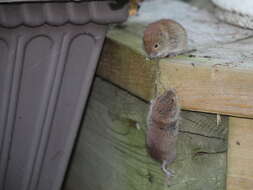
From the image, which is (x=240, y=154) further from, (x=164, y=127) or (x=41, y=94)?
(x=41, y=94)

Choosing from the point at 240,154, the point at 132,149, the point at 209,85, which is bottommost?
the point at 132,149

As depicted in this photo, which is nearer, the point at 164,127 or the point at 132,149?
the point at 164,127

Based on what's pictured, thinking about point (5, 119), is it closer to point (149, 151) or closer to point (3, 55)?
point (3, 55)

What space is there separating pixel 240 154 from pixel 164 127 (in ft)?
0.60

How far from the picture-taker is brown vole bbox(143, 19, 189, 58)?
1139 millimetres

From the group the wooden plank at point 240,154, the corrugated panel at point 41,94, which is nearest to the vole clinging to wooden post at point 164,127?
the wooden plank at point 240,154

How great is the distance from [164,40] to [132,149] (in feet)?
0.97

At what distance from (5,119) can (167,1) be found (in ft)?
2.37

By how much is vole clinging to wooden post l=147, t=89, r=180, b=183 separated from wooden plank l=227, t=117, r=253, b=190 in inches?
4.9

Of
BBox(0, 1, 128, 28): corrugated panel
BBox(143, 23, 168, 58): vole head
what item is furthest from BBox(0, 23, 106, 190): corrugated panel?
BBox(143, 23, 168, 58): vole head

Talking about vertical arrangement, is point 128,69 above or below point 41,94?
above

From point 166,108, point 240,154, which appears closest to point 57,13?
point 166,108

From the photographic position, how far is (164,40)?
117cm

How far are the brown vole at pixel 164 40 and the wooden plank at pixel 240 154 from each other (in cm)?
20
